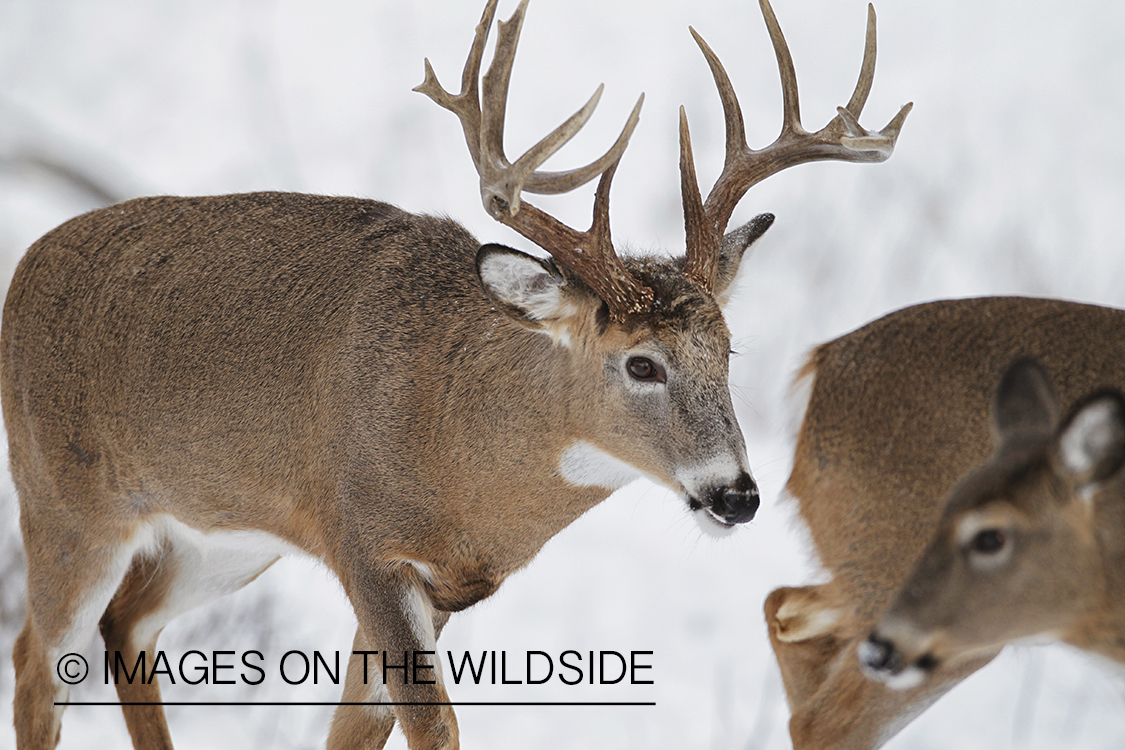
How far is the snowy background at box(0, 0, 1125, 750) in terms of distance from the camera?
5.78 m

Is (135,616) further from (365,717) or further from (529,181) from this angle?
(529,181)

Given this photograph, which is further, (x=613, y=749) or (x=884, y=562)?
(x=613, y=749)

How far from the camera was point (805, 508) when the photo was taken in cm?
361

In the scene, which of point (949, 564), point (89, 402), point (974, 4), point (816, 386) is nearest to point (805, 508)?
point (816, 386)

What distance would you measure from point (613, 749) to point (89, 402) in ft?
8.78

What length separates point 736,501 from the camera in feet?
11.4

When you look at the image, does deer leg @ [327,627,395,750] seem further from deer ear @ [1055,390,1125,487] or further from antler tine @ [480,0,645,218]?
deer ear @ [1055,390,1125,487]

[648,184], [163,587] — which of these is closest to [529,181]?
[163,587]

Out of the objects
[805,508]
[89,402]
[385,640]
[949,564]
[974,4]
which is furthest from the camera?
[974,4]

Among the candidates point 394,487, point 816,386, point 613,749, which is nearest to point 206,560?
point 394,487

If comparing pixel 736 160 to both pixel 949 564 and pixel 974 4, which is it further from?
pixel 974 4

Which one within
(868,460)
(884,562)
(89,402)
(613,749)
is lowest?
(613,749)

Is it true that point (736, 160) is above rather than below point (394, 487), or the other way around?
above

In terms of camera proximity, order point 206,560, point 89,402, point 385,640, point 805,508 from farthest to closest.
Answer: point 206,560, point 89,402, point 385,640, point 805,508
